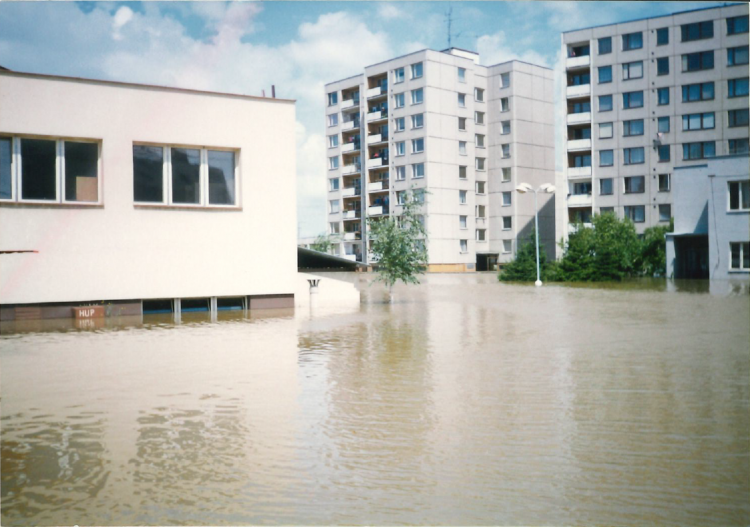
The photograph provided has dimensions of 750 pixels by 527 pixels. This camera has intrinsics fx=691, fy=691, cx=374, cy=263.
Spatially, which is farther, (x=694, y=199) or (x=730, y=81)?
(x=730, y=81)

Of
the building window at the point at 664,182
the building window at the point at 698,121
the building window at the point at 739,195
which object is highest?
the building window at the point at 698,121

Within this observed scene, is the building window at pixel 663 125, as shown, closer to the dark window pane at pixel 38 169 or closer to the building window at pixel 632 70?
the building window at pixel 632 70

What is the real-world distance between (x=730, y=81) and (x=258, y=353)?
193 ft

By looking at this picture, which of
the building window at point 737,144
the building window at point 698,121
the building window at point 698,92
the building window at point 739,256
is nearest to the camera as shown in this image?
the building window at point 739,256

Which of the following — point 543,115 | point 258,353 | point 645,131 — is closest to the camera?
point 258,353

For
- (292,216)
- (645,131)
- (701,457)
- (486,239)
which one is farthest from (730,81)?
(701,457)

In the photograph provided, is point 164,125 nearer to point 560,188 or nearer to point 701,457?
point 701,457

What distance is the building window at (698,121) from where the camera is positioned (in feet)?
191

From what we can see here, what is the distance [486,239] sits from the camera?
72.1 meters

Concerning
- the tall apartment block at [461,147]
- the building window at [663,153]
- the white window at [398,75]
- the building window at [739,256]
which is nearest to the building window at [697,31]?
the building window at [663,153]

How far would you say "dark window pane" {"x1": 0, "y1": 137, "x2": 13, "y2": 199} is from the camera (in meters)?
14.0

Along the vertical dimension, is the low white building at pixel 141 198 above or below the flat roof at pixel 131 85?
below

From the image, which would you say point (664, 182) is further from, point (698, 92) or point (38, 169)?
point (38, 169)

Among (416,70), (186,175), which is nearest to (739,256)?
(186,175)
